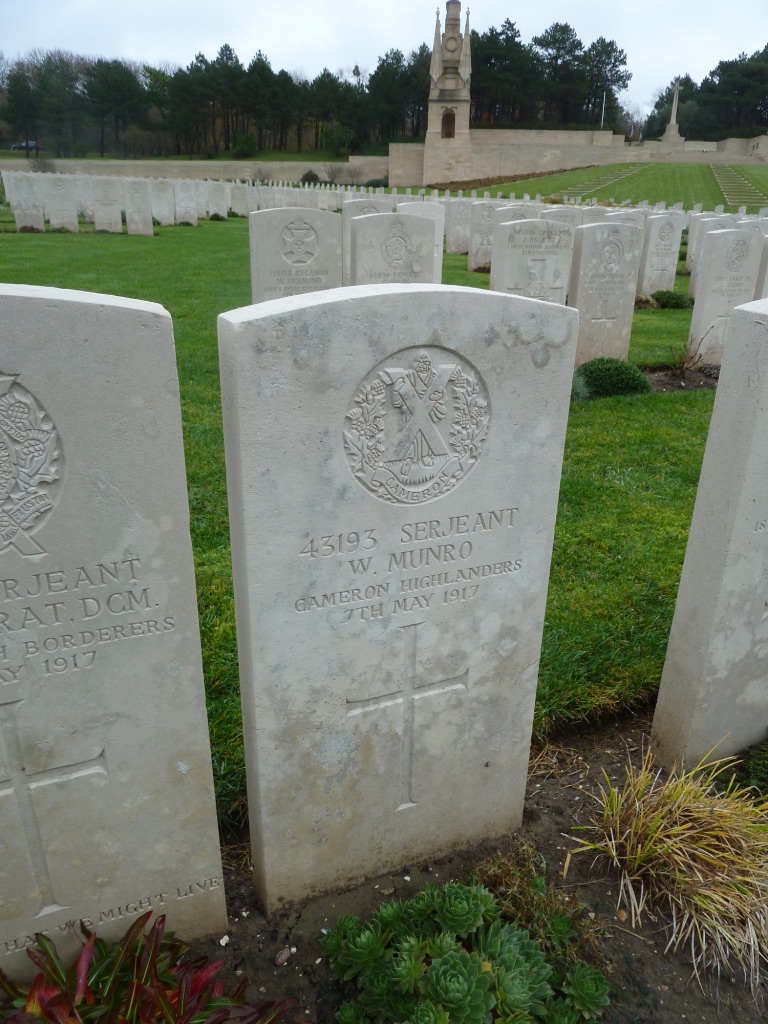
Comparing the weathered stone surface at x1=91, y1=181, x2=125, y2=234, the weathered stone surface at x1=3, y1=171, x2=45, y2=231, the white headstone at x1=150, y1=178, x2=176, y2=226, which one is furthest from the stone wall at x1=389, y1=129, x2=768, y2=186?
the weathered stone surface at x1=3, y1=171, x2=45, y2=231

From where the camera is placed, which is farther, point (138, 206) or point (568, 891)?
point (138, 206)

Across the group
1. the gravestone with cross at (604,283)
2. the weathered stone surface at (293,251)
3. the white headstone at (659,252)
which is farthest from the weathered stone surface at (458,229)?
the weathered stone surface at (293,251)

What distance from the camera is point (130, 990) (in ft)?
6.87

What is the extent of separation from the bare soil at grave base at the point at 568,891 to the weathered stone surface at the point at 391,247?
24.5 ft

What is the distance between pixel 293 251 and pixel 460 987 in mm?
8288

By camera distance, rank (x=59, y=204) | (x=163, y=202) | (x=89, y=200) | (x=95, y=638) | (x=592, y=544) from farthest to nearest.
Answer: (x=163, y=202) → (x=89, y=200) → (x=59, y=204) → (x=592, y=544) → (x=95, y=638)

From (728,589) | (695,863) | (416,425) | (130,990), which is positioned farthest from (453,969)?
(728,589)

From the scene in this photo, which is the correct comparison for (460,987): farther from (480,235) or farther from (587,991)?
(480,235)

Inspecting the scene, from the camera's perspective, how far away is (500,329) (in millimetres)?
2297

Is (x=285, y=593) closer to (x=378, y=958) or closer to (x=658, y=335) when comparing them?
(x=378, y=958)

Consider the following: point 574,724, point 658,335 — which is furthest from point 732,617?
point 658,335

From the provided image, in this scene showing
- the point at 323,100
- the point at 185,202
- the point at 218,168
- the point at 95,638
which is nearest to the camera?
the point at 95,638

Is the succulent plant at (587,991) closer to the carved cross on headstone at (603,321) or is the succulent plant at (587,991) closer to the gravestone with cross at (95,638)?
the gravestone with cross at (95,638)

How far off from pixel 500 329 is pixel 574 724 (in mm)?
2066
